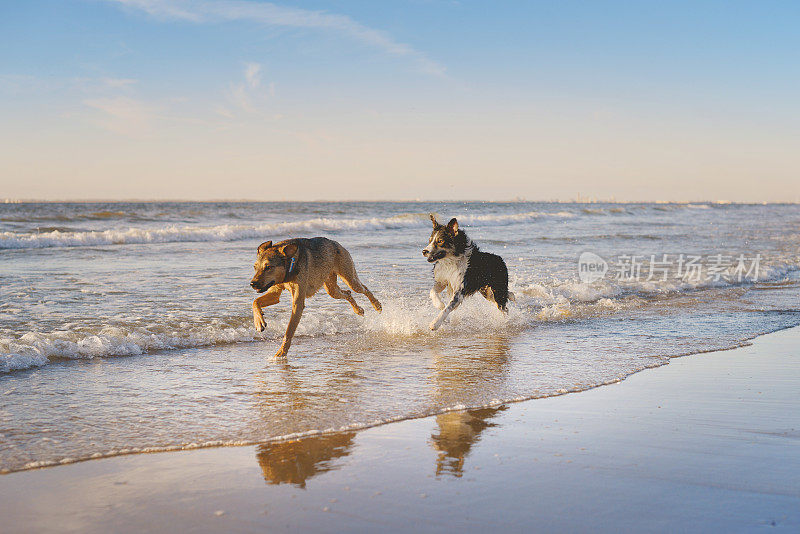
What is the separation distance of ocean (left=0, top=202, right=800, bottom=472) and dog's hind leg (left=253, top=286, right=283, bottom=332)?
362mm

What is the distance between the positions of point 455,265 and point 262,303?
9.26 ft

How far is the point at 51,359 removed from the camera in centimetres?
704

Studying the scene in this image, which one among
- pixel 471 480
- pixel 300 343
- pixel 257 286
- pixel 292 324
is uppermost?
pixel 257 286

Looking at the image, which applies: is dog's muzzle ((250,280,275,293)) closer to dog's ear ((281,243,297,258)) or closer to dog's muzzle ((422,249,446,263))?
dog's ear ((281,243,297,258))

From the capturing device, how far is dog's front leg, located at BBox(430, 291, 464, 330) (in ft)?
29.5

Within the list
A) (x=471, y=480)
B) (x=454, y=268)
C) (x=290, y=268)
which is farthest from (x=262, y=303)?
(x=471, y=480)

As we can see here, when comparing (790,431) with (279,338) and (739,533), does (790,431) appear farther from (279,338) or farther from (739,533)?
(279,338)

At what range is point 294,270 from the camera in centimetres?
741

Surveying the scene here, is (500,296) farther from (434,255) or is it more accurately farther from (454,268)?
(434,255)

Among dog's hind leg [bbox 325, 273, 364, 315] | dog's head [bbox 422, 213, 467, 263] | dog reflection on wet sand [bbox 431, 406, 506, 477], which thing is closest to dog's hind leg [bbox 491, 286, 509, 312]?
dog's head [bbox 422, 213, 467, 263]

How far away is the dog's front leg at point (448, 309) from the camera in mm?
8984

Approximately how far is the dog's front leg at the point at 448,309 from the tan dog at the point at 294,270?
131 centimetres

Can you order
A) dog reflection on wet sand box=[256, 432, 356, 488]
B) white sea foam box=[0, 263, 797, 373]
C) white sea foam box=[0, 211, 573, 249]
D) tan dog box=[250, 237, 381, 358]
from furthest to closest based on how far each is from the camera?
white sea foam box=[0, 211, 573, 249]
white sea foam box=[0, 263, 797, 373]
tan dog box=[250, 237, 381, 358]
dog reflection on wet sand box=[256, 432, 356, 488]

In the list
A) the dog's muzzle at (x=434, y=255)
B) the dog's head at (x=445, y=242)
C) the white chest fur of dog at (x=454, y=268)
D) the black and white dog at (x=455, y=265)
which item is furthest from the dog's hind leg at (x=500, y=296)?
the dog's muzzle at (x=434, y=255)
